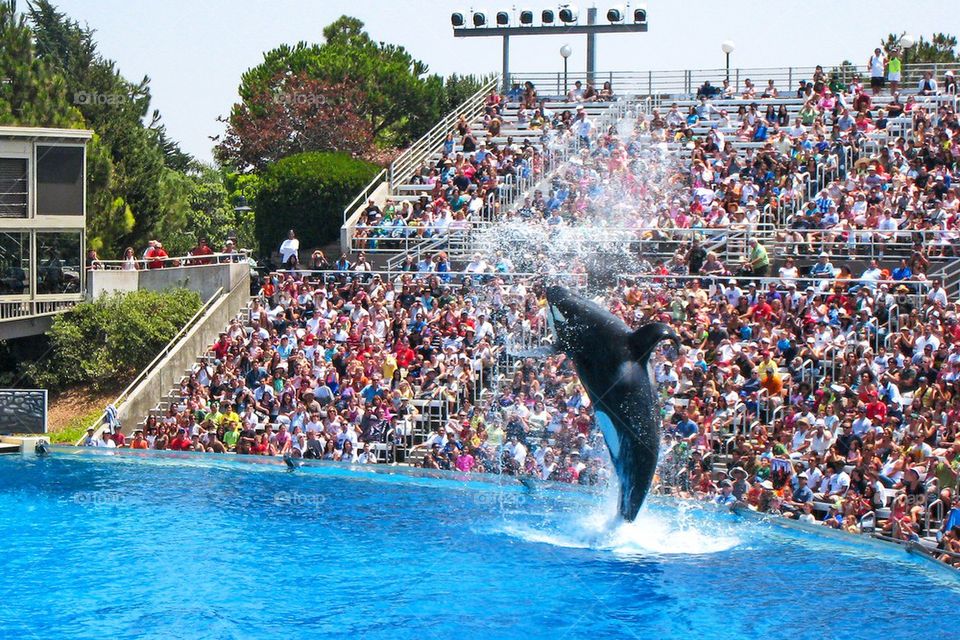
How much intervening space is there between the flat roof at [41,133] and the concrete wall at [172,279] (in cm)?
324

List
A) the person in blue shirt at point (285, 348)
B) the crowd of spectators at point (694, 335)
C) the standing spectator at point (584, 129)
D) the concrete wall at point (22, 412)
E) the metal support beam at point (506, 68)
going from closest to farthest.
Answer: the crowd of spectators at point (694, 335) → the person in blue shirt at point (285, 348) → the concrete wall at point (22, 412) → the standing spectator at point (584, 129) → the metal support beam at point (506, 68)

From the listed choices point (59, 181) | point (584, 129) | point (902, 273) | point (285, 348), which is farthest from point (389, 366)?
point (59, 181)

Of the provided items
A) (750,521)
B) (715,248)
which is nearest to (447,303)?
(715,248)

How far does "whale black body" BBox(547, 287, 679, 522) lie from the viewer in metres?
14.5

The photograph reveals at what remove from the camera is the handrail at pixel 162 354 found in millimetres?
25734

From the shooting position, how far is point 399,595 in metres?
14.3

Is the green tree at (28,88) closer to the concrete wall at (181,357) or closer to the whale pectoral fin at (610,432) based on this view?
the concrete wall at (181,357)

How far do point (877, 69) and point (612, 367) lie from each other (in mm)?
19795

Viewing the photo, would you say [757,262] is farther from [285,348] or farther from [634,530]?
[634,530]

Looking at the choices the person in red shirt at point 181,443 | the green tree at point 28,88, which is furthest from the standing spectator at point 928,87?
the green tree at point 28,88

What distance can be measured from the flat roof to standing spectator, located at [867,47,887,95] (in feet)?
57.2

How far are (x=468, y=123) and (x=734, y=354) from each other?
51.1 ft

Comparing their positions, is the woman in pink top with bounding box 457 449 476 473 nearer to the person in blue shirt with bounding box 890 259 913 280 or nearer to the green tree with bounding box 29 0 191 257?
the person in blue shirt with bounding box 890 259 913 280

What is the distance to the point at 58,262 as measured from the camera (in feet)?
101
